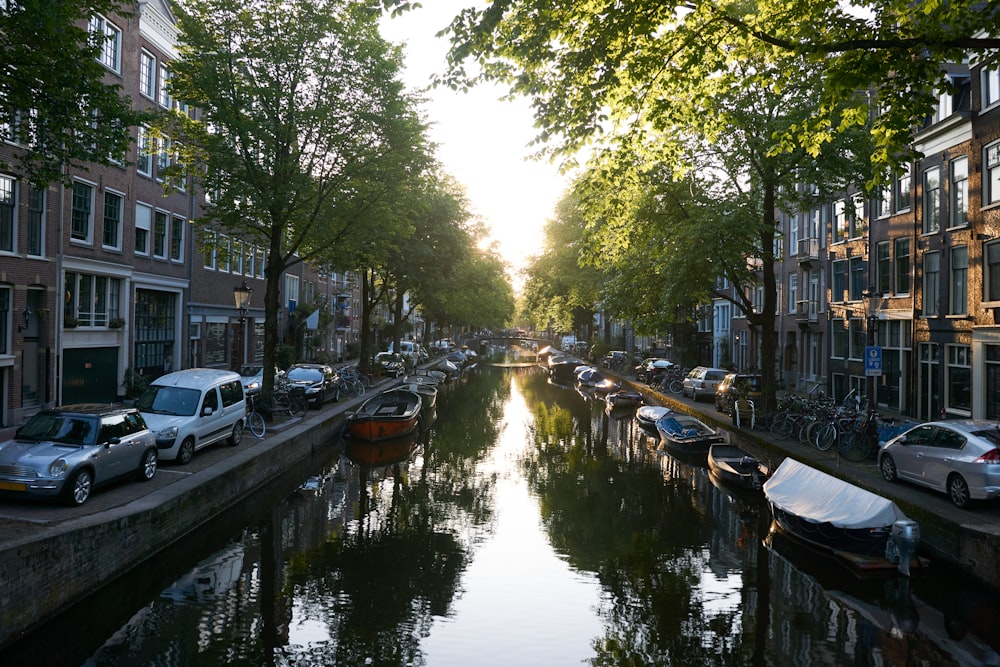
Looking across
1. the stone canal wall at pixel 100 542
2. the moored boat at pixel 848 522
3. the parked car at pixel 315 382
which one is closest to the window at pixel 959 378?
the moored boat at pixel 848 522

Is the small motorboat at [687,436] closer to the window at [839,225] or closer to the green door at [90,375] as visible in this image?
the window at [839,225]

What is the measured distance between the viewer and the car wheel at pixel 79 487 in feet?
37.0

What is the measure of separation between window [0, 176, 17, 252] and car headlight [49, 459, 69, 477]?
41.0ft

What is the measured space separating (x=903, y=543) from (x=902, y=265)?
19436 millimetres

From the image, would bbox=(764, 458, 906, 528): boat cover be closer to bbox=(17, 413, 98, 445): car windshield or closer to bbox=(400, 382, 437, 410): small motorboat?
bbox=(17, 413, 98, 445): car windshield

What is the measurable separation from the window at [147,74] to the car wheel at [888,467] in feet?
93.6

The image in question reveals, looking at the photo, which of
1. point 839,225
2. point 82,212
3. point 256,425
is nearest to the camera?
point 256,425

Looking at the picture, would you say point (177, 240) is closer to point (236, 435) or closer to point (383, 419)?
point (383, 419)

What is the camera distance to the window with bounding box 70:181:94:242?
23.8 metres

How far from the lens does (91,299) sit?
25.2 meters

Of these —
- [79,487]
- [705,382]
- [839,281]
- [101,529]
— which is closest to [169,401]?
[79,487]

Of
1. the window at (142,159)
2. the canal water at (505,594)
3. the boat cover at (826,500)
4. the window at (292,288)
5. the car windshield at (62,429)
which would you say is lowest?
the canal water at (505,594)

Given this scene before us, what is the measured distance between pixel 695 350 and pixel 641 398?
685 inches

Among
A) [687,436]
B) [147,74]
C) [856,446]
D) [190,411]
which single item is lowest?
[687,436]
